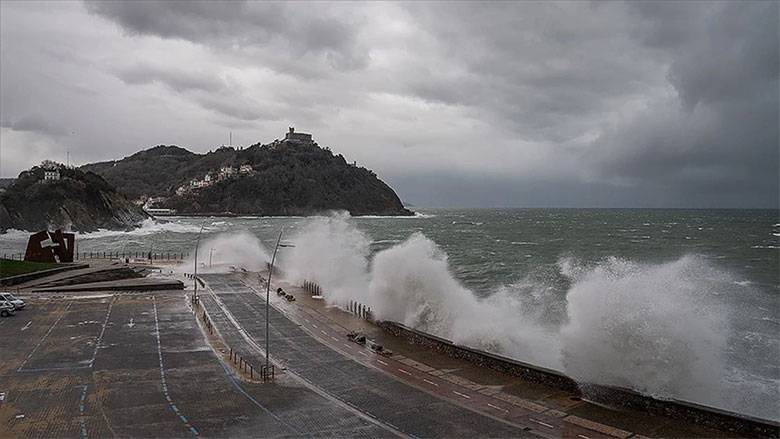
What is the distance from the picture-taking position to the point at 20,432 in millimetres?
17766

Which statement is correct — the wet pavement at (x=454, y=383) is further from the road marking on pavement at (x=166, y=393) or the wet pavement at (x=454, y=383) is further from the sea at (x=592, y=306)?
the road marking on pavement at (x=166, y=393)

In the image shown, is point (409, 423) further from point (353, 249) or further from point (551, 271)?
point (353, 249)

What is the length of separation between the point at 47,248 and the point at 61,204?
10627 cm

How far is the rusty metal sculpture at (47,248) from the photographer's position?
58188mm

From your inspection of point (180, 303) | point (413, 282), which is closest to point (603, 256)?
point (413, 282)

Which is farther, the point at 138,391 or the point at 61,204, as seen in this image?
the point at 61,204

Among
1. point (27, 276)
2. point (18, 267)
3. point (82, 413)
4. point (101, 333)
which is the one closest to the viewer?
point (82, 413)

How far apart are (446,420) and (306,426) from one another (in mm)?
4483

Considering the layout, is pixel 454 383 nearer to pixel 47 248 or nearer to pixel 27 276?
pixel 27 276

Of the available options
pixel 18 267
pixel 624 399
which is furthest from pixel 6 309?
pixel 624 399

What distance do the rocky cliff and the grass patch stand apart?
102245 mm

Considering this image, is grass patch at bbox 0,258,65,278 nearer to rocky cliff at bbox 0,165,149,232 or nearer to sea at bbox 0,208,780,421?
sea at bbox 0,208,780,421

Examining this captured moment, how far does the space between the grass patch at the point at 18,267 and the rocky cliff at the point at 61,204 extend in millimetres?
102245

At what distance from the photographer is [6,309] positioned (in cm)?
3591
